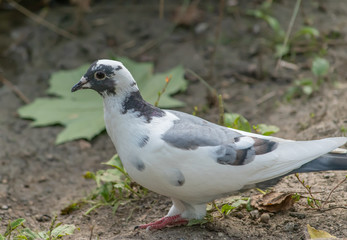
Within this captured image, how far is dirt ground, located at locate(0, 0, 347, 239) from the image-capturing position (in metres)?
3.12

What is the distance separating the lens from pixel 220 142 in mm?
2715

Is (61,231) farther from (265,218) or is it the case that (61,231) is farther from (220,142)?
(265,218)

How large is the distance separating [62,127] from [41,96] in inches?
22.1

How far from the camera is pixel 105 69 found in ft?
9.12

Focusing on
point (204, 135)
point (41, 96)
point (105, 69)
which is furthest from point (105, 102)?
point (41, 96)

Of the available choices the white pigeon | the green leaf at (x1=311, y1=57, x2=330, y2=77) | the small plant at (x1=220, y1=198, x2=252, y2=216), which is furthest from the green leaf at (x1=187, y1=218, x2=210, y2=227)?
the green leaf at (x1=311, y1=57, x2=330, y2=77)

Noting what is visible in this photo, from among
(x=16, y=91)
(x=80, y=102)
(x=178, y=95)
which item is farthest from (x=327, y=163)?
(x=16, y=91)

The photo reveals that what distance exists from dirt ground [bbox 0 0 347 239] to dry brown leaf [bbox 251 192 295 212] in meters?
0.05

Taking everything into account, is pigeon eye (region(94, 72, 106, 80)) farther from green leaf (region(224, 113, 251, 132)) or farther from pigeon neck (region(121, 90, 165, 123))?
green leaf (region(224, 113, 251, 132))

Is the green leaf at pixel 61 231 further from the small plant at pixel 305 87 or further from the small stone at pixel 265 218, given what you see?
the small plant at pixel 305 87

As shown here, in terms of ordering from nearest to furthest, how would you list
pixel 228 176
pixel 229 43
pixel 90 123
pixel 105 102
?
pixel 228 176 < pixel 105 102 < pixel 90 123 < pixel 229 43

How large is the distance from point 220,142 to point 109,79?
0.68 m

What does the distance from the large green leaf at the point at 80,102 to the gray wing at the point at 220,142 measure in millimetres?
1689

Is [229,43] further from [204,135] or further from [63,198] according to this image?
[204,135]
